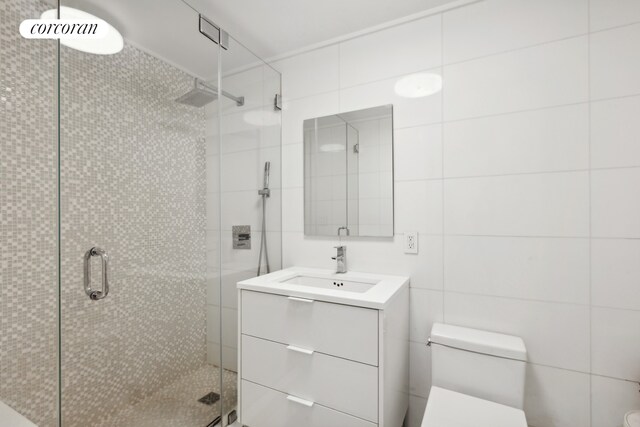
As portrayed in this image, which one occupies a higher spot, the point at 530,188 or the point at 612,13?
the point at 612,13

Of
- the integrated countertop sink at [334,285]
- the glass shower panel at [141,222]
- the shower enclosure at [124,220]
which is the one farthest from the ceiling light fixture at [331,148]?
the integrated countertop sink at [334,285]

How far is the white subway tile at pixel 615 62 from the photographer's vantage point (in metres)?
1.29

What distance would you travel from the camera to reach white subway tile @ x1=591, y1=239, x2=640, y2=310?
4.23 feet

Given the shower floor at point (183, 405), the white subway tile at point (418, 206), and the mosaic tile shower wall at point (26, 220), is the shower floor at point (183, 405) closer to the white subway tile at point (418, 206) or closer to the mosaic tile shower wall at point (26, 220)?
the mosaic tile shower wall at point (26, 220)

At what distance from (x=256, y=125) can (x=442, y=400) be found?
5.98 ft

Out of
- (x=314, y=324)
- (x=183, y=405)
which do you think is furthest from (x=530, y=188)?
(x=183, y=405)

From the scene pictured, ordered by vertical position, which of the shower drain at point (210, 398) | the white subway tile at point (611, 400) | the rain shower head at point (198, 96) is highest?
the rain shower head at point (198, 96)

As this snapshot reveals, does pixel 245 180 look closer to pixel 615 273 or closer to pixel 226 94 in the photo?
pixel 226 94

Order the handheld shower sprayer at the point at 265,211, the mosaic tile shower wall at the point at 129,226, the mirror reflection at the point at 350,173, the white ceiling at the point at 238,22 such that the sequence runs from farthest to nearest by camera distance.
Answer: the handheld shower sprayer at the point at 265,211, the mirror reflection at the point at 350,173, the white ceiling at the point at 238,22, the mosaic tile shower wall at the point at 129,226

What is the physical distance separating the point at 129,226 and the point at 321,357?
3.50 ft

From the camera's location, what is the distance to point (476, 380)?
1.37 m

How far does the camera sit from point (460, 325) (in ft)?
5.24

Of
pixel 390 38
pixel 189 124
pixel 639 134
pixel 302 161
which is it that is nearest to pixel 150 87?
pixel 189 124

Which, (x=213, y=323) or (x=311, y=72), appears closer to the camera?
(x=213, y=323)
